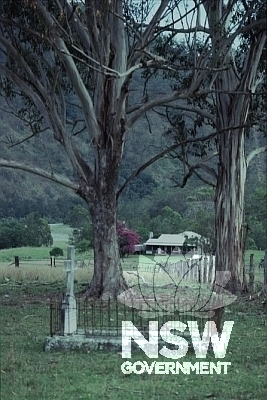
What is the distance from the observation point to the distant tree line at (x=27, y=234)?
128 feet

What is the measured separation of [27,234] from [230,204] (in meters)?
21.3

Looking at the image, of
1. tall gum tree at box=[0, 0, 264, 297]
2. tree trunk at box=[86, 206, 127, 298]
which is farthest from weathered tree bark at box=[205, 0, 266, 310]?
tree trunk at box=[86, 206, 127, 298]

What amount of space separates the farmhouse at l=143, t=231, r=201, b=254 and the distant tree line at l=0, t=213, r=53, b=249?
627 centimetres

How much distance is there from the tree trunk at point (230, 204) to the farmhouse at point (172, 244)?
11959 mm

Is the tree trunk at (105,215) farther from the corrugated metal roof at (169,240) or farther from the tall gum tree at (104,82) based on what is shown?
the corrugated metal roof at (169,240)

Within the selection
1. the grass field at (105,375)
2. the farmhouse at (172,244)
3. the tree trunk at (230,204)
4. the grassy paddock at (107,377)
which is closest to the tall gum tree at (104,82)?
the tree trunk at (230,204)

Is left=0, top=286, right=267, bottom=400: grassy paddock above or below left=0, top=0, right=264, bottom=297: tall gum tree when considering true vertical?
below

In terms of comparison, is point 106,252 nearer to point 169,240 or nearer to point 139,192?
point 169,240

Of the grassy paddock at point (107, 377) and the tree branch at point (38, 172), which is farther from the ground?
the tree branch at point (38, 172)

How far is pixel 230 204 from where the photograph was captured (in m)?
19.6

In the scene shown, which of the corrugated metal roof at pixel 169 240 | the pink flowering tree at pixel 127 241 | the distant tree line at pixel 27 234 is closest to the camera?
the pink flowering tree at pixel 127 241

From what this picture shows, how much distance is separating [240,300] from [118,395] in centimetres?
986

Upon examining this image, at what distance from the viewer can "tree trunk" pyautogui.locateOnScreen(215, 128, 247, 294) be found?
1952 centimetres

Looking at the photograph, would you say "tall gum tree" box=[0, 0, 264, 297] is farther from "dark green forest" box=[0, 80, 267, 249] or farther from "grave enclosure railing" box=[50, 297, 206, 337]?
"dark green forest" box=[0, 80, 267, 249]
